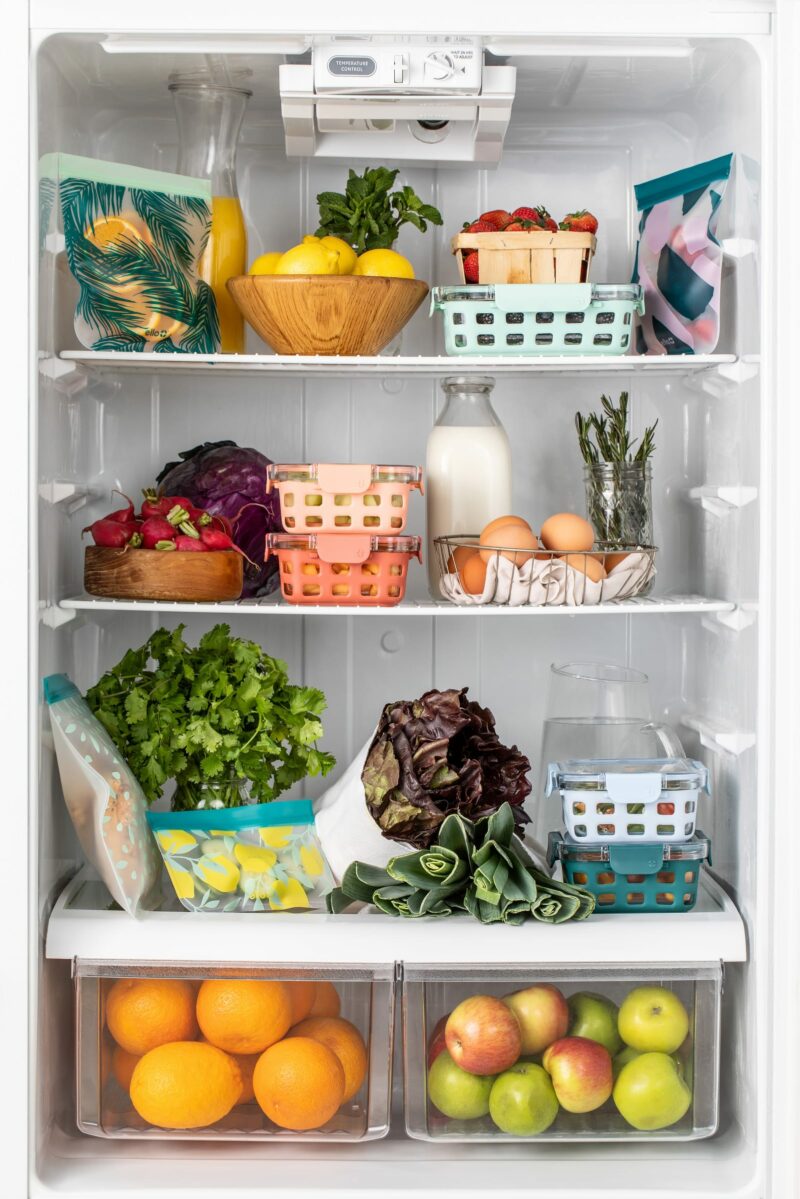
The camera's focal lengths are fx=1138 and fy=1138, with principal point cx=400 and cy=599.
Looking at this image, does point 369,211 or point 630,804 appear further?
point 369,211

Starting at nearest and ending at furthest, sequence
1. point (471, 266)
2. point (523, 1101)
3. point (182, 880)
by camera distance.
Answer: point (523, 1101), point (182, 880), point (471, 266)

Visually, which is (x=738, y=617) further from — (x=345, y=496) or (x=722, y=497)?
(x=345, y=496)

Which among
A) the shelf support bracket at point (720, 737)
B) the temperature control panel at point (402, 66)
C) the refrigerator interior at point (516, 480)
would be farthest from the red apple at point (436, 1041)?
the temperature control panel at point (402, 66)

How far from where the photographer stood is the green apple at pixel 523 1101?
4.99 feet

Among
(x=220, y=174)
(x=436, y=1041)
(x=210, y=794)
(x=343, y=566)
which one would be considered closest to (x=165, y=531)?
(x=343, y=566)

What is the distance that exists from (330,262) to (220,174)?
301mm

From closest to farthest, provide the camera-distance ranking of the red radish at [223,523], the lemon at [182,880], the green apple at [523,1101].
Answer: the green apple at [523,1101] < the lemon at [182,880] < the red radish at [223,523]

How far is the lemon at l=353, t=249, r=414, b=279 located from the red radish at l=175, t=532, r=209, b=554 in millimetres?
478

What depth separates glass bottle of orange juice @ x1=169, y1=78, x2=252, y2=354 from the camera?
179 cm

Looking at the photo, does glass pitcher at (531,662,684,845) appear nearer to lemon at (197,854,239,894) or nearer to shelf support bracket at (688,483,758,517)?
shelf support bracket at (688,483,758,517)

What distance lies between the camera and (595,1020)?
5.22 ft

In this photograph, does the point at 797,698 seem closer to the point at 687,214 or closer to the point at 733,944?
the point at 733,944

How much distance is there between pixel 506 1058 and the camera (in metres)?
1.54

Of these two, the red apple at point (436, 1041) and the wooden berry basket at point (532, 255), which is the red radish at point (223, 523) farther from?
the red apple at point (436, 1041)
